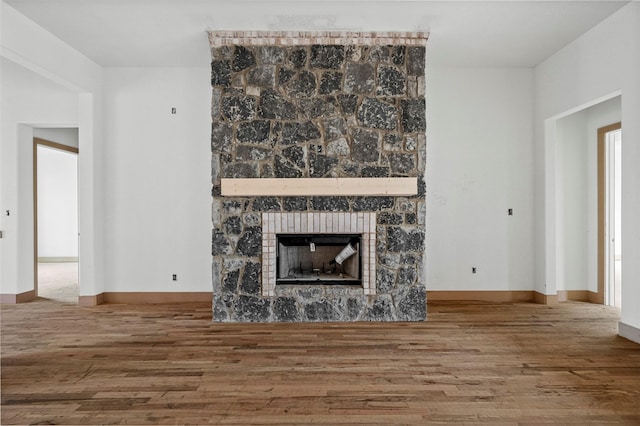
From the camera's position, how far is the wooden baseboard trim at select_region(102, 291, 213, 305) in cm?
499

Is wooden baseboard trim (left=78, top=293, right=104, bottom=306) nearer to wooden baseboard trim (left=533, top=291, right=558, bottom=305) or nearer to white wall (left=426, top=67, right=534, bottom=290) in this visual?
white wall (left=426, top=67, right=534, bottom=290)

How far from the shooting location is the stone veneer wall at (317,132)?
13.3ft

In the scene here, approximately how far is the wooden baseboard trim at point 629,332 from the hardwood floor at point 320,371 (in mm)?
71

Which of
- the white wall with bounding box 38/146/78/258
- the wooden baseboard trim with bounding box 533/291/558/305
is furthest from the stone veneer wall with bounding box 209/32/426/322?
the white wall with bounding box 38/146/78/258

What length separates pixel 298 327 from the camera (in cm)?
384

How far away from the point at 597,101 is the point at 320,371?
3736mm

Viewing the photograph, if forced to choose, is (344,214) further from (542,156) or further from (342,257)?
A: (542,156)

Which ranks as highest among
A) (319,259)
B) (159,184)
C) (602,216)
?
(159,184)

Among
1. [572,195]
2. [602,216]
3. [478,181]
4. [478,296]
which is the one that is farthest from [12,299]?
[602,216]

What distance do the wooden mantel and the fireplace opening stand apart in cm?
47

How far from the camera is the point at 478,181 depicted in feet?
16.6

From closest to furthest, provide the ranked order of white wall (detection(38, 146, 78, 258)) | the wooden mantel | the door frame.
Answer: the wooden mantel → the door frame → white wall (detection(38, 146, 78, 258))

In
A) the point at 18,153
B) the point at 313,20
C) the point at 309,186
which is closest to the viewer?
the point at 313,20

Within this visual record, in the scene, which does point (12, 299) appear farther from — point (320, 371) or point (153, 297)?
point (320, 371)
